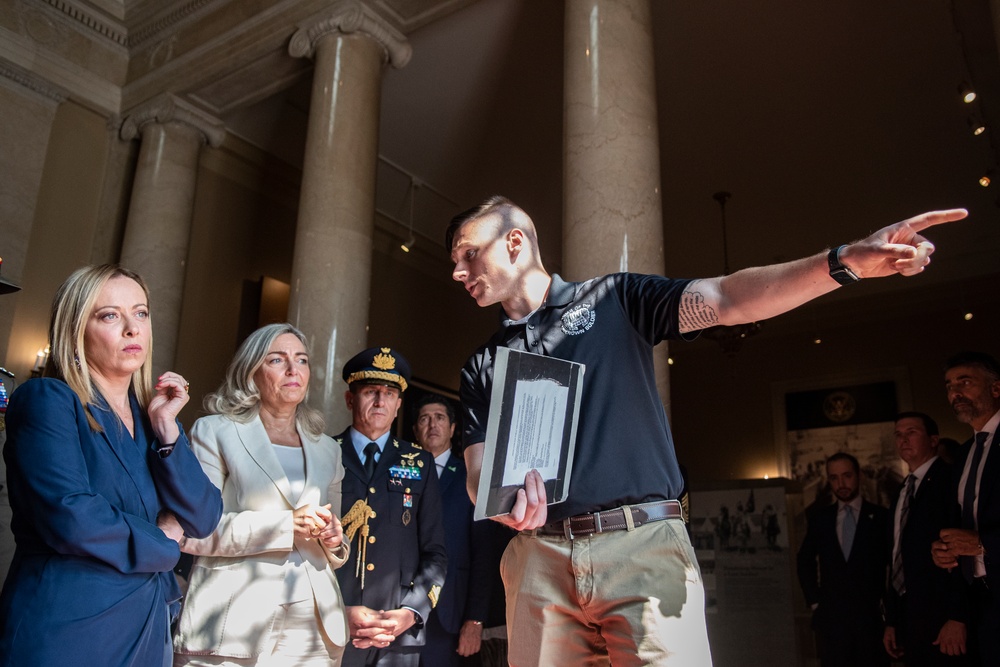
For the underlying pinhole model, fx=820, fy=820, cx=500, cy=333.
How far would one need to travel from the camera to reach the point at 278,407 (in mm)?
2881

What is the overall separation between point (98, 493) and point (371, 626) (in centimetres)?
144

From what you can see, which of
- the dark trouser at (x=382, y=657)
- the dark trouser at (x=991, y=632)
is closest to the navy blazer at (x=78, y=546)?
the dark trouser at (x=382, y=657)

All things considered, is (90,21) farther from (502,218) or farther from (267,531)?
(502,218)

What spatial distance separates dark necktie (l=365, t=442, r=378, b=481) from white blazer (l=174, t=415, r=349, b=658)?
0.51 metres

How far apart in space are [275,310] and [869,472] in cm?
Answer: 929

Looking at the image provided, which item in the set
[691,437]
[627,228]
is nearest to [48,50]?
[627,228]

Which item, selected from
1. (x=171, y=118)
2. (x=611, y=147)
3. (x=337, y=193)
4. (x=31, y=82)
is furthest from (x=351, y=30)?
(x=31, y=82)

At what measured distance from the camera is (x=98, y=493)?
178 centimetres

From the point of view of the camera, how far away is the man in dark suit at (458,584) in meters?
3.60

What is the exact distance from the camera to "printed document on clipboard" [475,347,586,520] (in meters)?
1.61

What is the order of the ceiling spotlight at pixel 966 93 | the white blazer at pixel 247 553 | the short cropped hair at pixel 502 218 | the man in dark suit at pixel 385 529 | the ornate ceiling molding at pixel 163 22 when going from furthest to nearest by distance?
the ornate ceiling molding at pixel 163 22 < the ceiling spotlight at pixel 966 93 < the man in dark suit at pixel 385 529 < the white blazer at pixel 247 553 < the short cropped hair at pixel 502 218

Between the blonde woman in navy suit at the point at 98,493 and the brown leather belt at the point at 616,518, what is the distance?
891 mm

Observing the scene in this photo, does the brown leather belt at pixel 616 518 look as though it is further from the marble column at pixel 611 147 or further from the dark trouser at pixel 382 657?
the marble column at pixel 611 147

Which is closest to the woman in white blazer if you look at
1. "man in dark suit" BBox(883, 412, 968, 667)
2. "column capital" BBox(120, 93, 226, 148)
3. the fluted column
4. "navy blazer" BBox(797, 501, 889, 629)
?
"man in dark suit" BBox(883, 412, 968, 667)
